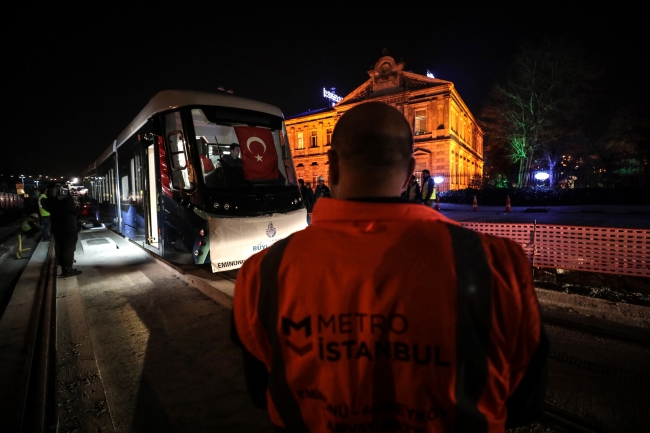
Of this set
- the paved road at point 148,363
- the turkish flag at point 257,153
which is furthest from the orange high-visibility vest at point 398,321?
the turkish flag at point 257,153

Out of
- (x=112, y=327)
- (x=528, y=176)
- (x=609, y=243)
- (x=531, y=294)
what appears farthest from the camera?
(x=528, y=176)

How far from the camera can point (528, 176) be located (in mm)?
31531

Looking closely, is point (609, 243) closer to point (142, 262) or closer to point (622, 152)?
point (142, 262)

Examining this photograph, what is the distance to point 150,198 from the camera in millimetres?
8234

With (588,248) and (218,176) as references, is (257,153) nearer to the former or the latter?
(218,176)

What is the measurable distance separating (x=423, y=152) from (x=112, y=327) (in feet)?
137

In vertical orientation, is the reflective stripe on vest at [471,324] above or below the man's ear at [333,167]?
below

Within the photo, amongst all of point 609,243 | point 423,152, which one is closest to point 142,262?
point 609,243

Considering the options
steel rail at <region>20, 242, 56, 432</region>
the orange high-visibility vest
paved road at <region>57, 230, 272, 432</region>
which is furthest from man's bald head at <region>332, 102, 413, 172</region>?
steel rail at <region>20, 242, 56, 432</region>

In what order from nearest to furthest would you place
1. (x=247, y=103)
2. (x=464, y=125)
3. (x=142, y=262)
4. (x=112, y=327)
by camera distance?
(x=112, y=327) → (x=247, y=103) → (x=142, y=262) → (x=464, y=125)

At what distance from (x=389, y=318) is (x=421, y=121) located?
46.1 m

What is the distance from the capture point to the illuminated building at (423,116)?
41.6 m

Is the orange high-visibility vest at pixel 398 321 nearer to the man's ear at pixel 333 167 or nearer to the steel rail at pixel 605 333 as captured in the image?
the man's ear at pixel 333 167

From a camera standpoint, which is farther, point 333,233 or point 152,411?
point 152,411
